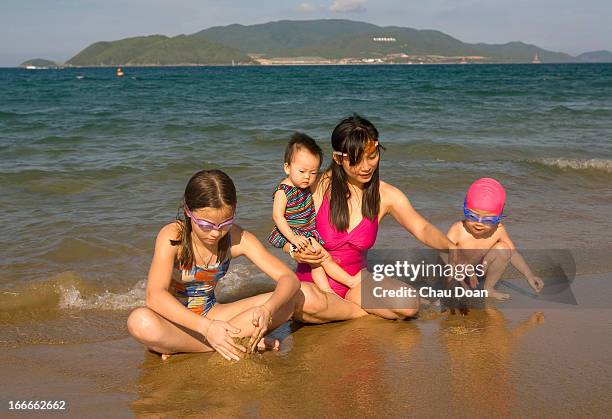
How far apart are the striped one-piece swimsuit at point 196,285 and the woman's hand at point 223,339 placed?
0.47 meters

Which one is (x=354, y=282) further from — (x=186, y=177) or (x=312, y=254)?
(x=186, y=177)

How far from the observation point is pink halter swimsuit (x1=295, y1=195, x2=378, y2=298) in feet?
13.2

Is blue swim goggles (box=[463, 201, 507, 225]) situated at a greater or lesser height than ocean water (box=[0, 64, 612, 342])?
greater

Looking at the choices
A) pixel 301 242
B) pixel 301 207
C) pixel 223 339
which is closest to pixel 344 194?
pixel 301 207

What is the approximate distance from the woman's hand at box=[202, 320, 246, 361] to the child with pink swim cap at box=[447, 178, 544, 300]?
1832 millimetres

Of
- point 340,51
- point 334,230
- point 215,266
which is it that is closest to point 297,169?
point 334,230

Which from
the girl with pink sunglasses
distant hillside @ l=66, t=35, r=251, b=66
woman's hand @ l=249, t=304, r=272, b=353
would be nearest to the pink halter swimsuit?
the girl with pink sunglasses

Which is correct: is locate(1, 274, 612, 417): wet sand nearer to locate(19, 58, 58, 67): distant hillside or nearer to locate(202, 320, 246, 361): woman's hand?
locate(202, 320, 246, 361): woman's hand

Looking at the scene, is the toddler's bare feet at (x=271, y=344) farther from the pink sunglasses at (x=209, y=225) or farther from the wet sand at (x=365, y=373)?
the pink sunglasses at (x=209, y=225)

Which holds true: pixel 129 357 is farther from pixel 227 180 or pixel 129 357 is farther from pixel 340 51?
pixel 340 51

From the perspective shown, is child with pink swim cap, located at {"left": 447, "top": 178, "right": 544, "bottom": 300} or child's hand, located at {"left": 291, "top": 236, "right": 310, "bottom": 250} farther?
child with pink swim cap, located at {"left": 447, "top": 178, "right": 544, "bottom": 300}

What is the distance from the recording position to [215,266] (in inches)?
141

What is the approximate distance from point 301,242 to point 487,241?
4.51ft

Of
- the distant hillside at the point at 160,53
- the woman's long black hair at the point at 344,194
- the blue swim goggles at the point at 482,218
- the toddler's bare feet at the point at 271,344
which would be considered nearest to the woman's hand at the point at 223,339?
the toddler's bare feet at the point at 271,344
